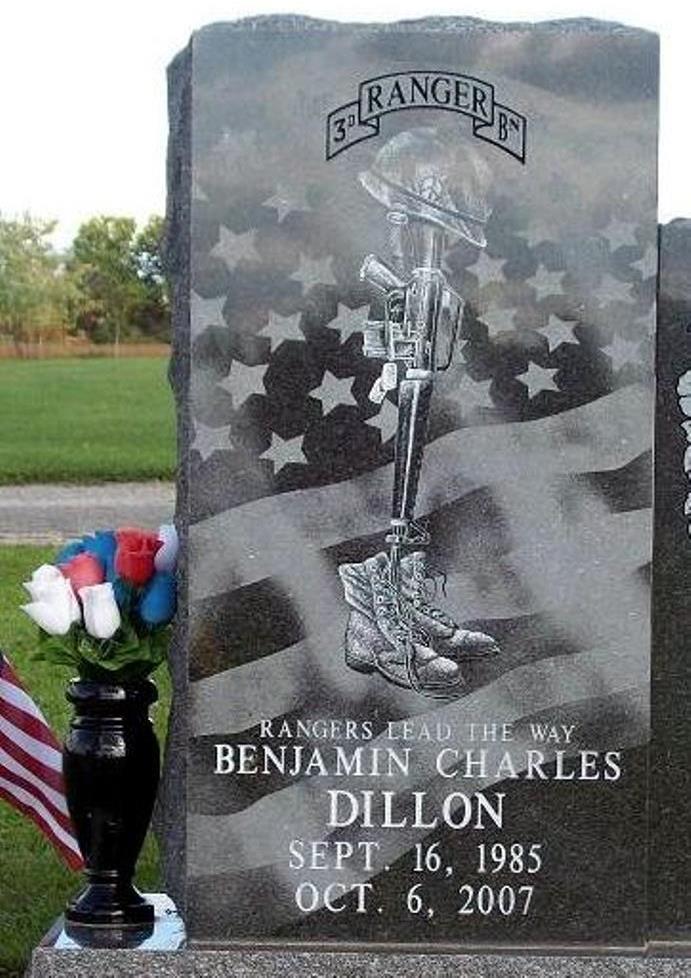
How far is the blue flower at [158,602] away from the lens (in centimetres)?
471

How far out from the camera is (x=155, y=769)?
187 inches

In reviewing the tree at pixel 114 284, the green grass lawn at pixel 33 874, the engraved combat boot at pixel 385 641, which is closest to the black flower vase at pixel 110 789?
the engraved combat boot at pixel 385 641

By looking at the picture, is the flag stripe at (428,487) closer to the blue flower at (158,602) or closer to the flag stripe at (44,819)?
the blue flower at (158,602)

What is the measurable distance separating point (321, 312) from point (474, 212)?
441 millimetres

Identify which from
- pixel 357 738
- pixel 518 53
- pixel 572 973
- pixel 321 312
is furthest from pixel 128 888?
pixel 518 53

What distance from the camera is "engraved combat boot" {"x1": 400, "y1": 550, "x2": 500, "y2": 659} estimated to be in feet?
15.0

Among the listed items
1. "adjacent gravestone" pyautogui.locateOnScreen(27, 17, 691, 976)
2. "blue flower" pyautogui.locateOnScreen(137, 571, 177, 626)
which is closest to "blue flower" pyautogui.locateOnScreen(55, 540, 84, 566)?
"blue flower" pyautogui.locateOnScreen(137, 571, 177, 626)

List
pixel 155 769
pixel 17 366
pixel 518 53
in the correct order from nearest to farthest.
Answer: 1. pixel 518 53
2. pixel 155 769
3. pixel 17 366

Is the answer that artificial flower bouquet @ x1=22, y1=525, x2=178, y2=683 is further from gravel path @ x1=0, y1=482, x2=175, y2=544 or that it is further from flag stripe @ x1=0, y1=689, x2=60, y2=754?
gravel path @ x1=0, y1=482, x2=175, y2=544

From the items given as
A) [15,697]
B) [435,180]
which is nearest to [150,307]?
[15,697]

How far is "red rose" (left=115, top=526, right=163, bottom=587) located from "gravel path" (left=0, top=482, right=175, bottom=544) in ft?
33.5

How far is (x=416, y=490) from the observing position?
4.52 m

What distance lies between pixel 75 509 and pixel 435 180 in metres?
12.9

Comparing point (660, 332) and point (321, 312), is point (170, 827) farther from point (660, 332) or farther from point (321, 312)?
point (660, 332)
